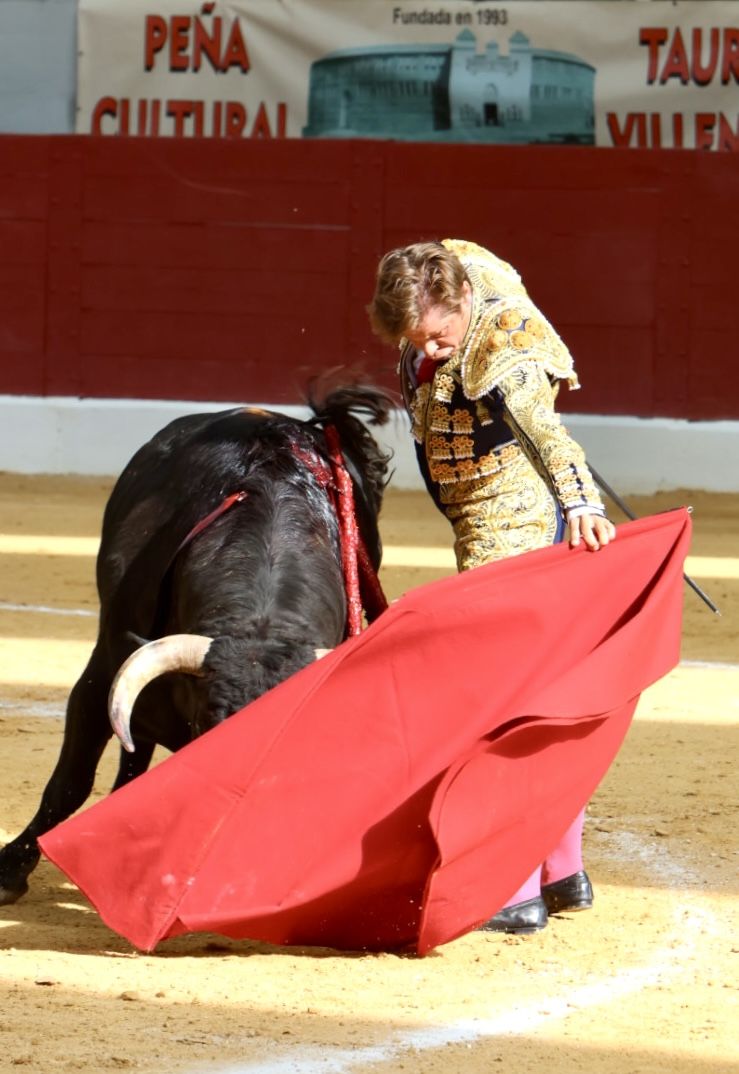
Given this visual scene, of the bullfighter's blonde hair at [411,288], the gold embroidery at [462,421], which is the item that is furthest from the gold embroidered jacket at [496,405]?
the bullfighter's blonde hair at [411,288]

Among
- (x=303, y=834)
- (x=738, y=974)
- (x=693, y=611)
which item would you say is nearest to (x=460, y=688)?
(x=303, y=834)

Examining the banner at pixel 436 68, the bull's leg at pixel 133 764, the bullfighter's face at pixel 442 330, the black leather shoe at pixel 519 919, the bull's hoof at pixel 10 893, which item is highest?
the banner at pixel 436 68

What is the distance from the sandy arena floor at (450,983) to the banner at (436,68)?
5197 millimetres

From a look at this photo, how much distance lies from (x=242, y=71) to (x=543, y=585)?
6529mm

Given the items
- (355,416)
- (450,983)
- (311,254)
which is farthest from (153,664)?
(311,254)

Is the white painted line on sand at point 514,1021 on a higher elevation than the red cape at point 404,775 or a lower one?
lower

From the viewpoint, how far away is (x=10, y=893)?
311 centimetres

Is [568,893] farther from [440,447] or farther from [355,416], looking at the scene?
[355,416]

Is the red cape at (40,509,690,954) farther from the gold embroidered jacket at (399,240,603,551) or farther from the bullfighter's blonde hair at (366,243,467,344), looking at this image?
the bullfighter's blonde hair at (366,243,467,344)

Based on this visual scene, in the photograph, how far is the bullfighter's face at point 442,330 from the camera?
284 centimetres

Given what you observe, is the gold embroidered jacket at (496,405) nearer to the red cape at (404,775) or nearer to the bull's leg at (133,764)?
the red cape at (404,775)

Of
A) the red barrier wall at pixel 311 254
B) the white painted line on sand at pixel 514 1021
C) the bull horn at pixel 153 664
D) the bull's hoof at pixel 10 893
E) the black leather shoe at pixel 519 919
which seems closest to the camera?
the white painted line on sand at pixel 514 1021

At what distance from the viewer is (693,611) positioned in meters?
6.14

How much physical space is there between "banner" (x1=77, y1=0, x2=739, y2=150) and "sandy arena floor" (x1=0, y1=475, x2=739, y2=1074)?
520 centimetres
